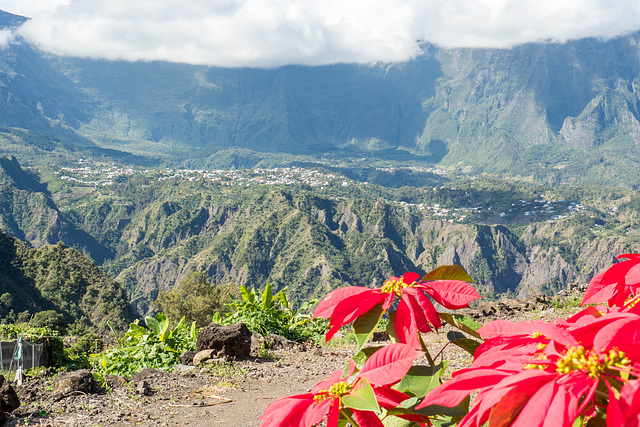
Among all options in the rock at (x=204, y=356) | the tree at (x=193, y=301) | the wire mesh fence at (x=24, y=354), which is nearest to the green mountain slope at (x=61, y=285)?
the tree at (x=193, y=301)

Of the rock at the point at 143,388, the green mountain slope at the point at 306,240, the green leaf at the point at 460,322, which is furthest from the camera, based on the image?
the green mountain slope at the point at 306,240

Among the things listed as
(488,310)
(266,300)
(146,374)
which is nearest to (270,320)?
(266,300)

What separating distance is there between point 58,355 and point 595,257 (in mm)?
112128

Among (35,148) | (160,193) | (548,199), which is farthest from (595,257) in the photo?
(35,148)

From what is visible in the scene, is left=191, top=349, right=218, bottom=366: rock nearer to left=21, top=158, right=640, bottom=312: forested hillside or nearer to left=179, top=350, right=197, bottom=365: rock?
left=179, top=350, right=197, bottom=365: rock

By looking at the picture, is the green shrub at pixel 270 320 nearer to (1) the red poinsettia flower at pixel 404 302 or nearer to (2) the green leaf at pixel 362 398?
(1) the red poinsettia flower at pixel 404 302

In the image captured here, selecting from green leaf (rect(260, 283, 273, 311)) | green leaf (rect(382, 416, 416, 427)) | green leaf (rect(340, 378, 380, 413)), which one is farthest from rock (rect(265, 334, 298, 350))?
green leaf (rect(340, 378, 380, 413))

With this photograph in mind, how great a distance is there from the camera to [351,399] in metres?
0.75

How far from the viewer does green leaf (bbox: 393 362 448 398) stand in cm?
86

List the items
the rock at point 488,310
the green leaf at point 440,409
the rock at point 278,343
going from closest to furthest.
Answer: the green leaf at point 440,409 → the rock at point 278,343 → the rock at point 488,310

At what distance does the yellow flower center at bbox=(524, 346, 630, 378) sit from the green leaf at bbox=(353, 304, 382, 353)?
368 mm

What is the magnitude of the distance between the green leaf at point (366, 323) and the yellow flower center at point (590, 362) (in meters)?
0.37

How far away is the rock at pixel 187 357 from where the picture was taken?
535cm

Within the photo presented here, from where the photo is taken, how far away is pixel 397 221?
383 ft
